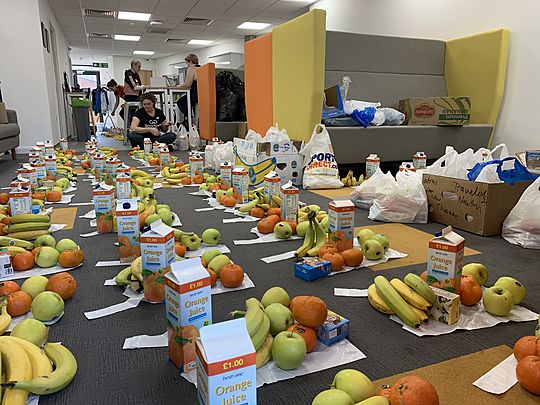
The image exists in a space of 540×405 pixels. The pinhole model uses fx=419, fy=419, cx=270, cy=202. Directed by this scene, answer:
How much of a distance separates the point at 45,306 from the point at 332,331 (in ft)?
2.92

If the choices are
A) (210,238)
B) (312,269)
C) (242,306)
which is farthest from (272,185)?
(242,306)

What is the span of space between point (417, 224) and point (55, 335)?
1.99m

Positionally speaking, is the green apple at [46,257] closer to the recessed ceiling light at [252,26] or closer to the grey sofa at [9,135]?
the grey sofa at [9,135]

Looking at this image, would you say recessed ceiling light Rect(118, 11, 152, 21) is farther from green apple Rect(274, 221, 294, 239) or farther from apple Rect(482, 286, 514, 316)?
apple Rect(482, 286, 514, 316)

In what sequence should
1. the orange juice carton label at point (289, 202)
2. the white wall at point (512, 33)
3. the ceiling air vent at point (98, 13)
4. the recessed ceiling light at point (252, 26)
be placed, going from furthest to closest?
the recessed ceiling light at point (252, 26), the ceiling air vent at point (98, 13), the white wall at point (512, 33), the orange juice carton label at point (289, 202)

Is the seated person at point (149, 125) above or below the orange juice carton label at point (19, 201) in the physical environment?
above

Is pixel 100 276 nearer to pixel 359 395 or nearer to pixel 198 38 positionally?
pixel 359 395

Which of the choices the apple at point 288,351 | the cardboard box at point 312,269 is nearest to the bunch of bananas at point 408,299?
the cardboard box at point 312,269

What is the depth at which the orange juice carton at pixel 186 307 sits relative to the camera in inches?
40.1

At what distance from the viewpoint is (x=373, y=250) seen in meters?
1.84

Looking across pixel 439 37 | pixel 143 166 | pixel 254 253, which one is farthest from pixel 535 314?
pixel 439 37

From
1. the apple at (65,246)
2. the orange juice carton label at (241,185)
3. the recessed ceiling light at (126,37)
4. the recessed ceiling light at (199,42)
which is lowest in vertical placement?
the apple at (65,246)

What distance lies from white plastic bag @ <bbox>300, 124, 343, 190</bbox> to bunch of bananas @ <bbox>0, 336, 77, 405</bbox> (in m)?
2.65

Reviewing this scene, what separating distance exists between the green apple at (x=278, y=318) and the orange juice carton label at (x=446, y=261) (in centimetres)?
53
